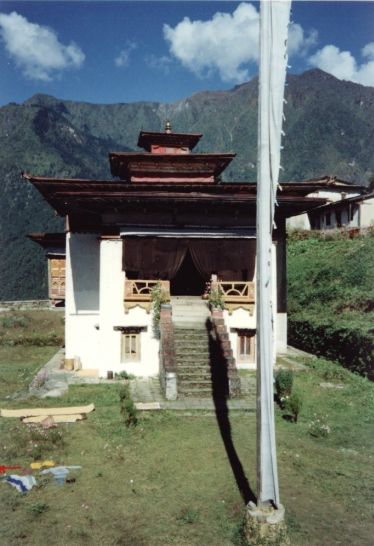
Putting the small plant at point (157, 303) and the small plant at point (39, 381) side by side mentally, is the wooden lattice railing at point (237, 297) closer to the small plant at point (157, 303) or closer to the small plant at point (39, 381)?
the small plant at point (157, 303)

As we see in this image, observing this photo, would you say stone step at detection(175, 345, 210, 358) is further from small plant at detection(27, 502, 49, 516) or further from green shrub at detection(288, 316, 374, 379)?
small plant at detection(27, 502, 49, 516)

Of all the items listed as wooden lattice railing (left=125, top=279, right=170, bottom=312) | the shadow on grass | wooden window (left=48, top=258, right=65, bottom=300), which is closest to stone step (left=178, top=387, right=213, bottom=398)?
the shadow on grass

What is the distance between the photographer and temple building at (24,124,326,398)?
1652 cm

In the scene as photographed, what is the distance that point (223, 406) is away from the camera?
41.6 feet

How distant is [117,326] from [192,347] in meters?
2.90

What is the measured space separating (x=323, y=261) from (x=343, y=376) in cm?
1522

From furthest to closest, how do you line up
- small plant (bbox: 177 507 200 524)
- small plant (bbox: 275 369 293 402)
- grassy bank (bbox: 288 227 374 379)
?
1. grassy bank (bbox: 288 227 374 379)
2. small plant (bbox: 275 369 293 402)
3. small plant (bbox: 177 507 200 524)

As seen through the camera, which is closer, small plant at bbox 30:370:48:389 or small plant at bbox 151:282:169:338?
small plant at bbox 30:370:48:389

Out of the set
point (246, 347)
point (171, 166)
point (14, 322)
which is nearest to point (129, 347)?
point (246, 347)

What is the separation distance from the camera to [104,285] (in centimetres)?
1688

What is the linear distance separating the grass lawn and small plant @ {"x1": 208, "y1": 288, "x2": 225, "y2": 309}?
190 inches

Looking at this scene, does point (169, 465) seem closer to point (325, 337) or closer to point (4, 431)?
point (4, 431)

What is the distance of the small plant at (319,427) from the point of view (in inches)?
418

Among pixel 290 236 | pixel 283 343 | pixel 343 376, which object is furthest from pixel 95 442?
pixel 290 236
